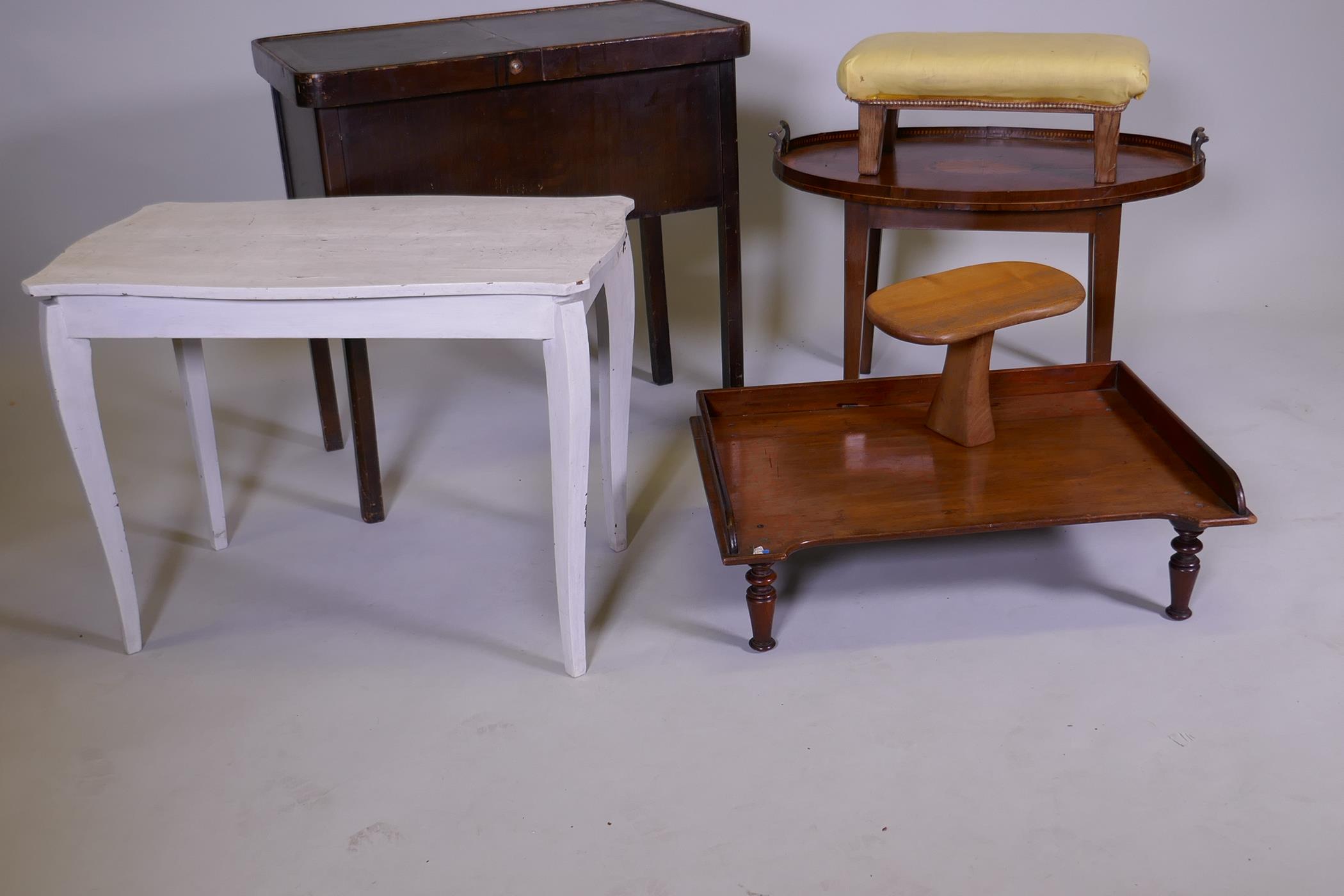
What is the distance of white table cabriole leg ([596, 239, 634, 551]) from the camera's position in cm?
182

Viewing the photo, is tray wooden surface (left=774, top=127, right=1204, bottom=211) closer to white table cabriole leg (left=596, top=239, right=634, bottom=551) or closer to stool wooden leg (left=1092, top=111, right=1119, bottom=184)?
stool wooden leg (left=1092, top=111, right=1119, bottom=184)

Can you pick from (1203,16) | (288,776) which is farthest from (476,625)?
(1203,16)

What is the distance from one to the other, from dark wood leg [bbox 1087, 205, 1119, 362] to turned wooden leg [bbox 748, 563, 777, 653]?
0.91 m

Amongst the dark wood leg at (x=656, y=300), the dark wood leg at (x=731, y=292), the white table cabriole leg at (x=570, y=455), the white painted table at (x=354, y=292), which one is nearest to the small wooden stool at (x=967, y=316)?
the dark wood leg at (x=731, y=292)

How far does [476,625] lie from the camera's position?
6.09ft

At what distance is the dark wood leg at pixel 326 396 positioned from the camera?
2311 mm

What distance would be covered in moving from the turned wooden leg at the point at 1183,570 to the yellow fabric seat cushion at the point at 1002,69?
2.50ft

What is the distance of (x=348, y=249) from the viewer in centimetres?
165

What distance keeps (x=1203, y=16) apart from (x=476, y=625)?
7.65ft

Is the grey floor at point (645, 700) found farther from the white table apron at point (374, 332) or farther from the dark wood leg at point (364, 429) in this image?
the white table apron at point (374, 332)

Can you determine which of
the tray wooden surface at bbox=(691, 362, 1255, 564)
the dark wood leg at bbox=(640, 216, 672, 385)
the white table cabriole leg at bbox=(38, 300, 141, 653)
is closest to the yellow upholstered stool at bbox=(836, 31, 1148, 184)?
the tray wooden surface at bbox=(691, 362, 1255, 564)

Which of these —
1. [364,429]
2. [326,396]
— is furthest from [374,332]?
[326,396]

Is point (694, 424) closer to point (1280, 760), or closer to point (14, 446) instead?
point (1280, 760)

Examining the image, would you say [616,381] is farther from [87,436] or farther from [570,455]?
[87,436]
